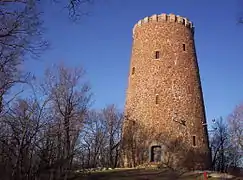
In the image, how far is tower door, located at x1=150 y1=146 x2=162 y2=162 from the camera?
23.3 m

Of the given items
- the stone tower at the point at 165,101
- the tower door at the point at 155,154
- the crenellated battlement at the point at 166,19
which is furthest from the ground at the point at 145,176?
the crenellated battlement at the point at 166,19

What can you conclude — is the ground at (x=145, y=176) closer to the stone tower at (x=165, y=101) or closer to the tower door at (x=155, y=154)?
the tower door at (x=155, y=154)

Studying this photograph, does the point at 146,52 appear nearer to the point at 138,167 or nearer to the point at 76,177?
the point at 138,167

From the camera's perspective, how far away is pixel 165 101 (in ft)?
78.3

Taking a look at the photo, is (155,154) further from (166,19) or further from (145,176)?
(166,19)

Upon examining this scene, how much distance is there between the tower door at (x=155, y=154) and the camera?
23.3 meters

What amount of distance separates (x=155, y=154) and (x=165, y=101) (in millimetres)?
3642

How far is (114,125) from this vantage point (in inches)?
1351

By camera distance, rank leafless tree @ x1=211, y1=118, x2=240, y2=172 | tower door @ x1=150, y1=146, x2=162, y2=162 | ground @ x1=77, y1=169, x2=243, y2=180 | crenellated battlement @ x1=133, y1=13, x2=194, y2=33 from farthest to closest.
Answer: leafless tree @ x1=211, y1=118, x2=240, y2=172 < crenellated battlement @ x1=133, y1=13, x2=194, y2=33 < tower door @ x1=150, y1=146, x2=162, y2=162 < ground @ x1=77, y1=169, x2=243, y2=180

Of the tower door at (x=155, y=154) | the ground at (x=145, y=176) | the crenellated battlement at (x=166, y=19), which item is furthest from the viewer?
the crenellated battlement at (x=166, y=19)

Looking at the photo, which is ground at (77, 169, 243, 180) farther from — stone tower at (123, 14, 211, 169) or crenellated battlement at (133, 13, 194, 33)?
crenellated battlement at (133, 13, 194, 33)

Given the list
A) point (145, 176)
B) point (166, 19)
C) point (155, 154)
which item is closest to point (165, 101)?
point (155, 154)

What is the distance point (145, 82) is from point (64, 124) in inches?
301

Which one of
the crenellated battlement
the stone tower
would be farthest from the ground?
the crenellated battlement
